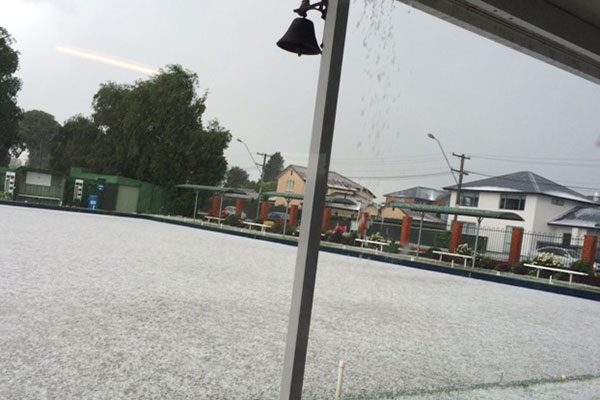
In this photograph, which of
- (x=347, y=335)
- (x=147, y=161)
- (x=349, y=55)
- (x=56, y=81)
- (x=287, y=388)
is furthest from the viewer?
(x=147, y=161)

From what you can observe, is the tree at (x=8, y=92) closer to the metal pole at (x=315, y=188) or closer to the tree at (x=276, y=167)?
the tree at (x=276, y=167)

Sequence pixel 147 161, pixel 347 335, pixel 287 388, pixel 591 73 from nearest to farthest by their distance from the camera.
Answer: pixel 287 388, pixel 591 73, pixel 347 335, pixel 147 161

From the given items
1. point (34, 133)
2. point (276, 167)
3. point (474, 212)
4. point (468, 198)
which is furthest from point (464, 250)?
point (34, 133)

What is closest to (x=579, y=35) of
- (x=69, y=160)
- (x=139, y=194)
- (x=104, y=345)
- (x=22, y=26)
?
(x=22, y=26)

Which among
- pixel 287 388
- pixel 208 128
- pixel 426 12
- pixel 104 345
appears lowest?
pixel 104 345

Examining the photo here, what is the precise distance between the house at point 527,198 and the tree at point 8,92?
4.96m

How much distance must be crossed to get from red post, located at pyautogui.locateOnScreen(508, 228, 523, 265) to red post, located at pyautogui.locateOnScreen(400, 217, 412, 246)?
2072mm

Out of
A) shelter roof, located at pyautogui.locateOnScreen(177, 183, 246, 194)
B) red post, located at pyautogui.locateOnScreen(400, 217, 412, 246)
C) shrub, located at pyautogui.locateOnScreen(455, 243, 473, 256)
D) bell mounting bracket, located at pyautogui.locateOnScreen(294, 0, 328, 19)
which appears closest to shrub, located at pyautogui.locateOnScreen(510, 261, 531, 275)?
shrub, located at pyautogui.locateOnScreen(455, 243, 473, 256)

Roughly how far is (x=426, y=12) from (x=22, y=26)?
169 cm

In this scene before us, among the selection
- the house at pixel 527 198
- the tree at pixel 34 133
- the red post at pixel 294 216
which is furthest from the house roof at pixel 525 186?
the red post at pixel 294 216

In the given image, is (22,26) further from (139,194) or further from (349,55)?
(139,194)

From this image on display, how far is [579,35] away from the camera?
2301 mm

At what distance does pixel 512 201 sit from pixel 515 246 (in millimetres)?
3084

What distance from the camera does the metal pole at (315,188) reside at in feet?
5.29
